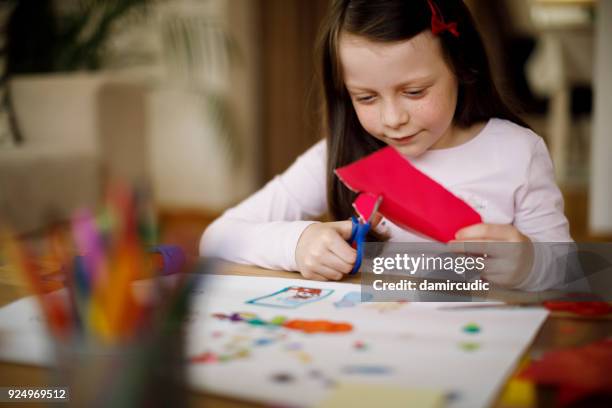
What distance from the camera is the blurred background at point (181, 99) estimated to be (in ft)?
7.55

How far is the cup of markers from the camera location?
0.97ft

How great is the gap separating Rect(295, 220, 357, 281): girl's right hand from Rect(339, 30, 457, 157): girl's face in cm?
15

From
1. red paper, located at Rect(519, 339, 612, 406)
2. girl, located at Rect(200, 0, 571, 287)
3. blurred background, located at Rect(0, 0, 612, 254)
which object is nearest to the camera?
red paper, located at Rect(519, 339, 612, 406)

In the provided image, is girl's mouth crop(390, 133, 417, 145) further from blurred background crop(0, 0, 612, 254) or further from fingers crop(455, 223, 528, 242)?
blurred background crop(0, 0, 612, 254)

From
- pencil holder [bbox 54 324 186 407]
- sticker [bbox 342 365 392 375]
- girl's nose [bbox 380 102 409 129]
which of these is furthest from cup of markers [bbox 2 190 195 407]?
girl's nose [bbox 380 102 409 129]

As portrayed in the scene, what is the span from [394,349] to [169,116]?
10.5ft

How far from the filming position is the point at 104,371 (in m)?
0.30

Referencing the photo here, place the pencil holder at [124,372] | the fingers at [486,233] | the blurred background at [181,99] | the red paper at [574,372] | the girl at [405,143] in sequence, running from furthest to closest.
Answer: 1. the blurred background at [181,99]
2. the girl at [405,143]
3. the fingers at [486,233]
4. the red paper at [574,372]
5. the pencil holder at [124,372]

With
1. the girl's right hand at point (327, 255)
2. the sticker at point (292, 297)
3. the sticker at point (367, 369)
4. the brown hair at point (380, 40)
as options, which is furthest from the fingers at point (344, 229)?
the sticker at point (367, 369)

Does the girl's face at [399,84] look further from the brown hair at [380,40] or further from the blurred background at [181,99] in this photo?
the blurred background at [181,99]

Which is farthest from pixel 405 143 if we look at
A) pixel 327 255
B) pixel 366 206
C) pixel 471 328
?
pixel 471 328

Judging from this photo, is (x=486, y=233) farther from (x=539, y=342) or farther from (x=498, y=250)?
(x=539, y=342)

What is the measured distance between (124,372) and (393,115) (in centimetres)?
55

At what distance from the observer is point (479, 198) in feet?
3.00
